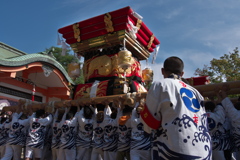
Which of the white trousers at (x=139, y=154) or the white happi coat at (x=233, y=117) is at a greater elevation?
the white happi coat at (x=233, y=117)

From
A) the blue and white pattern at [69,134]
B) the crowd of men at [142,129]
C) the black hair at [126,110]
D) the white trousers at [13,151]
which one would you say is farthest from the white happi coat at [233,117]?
the white trousers at [13,151]

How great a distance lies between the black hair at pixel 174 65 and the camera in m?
2.02

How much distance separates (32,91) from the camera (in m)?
8.17

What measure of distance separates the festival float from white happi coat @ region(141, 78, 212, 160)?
2622mm

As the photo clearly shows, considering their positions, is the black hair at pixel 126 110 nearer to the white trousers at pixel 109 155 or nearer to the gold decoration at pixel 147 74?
the white trousers at pixel 109 155

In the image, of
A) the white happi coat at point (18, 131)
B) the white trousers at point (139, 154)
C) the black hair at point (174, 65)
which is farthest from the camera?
the white happi coat at point (18, 131)

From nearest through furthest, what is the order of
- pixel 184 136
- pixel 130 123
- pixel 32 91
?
pixel 184 136, pixel 130 123, pixel 32 91

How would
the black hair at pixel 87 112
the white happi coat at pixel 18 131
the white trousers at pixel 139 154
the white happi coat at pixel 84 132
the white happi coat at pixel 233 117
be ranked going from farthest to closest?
the white happi coat at pixel 18 131
the black hair at pixel 87 112
the white happi coat at pixel 84 132
the white trousers at pixel 139 154
the white happi coat at pixel 233 117

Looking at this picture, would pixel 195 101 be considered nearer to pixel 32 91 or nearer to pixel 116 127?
pixel 116 127

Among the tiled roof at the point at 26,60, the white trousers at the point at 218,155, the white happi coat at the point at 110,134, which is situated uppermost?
the tiled roof at the point at 26,60

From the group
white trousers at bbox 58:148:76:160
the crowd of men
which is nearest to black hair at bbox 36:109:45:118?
the crowd of men

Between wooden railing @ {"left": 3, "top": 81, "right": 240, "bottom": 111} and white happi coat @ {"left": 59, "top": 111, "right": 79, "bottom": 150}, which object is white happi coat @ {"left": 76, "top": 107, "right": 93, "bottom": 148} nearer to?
white happi coat @ {"left": 59, "top": 111, "right": 79, "bottom": 150}

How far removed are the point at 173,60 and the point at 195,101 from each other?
410mm

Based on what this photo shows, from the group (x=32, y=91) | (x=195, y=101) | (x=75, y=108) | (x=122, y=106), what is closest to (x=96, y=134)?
(x=122, y=106)
